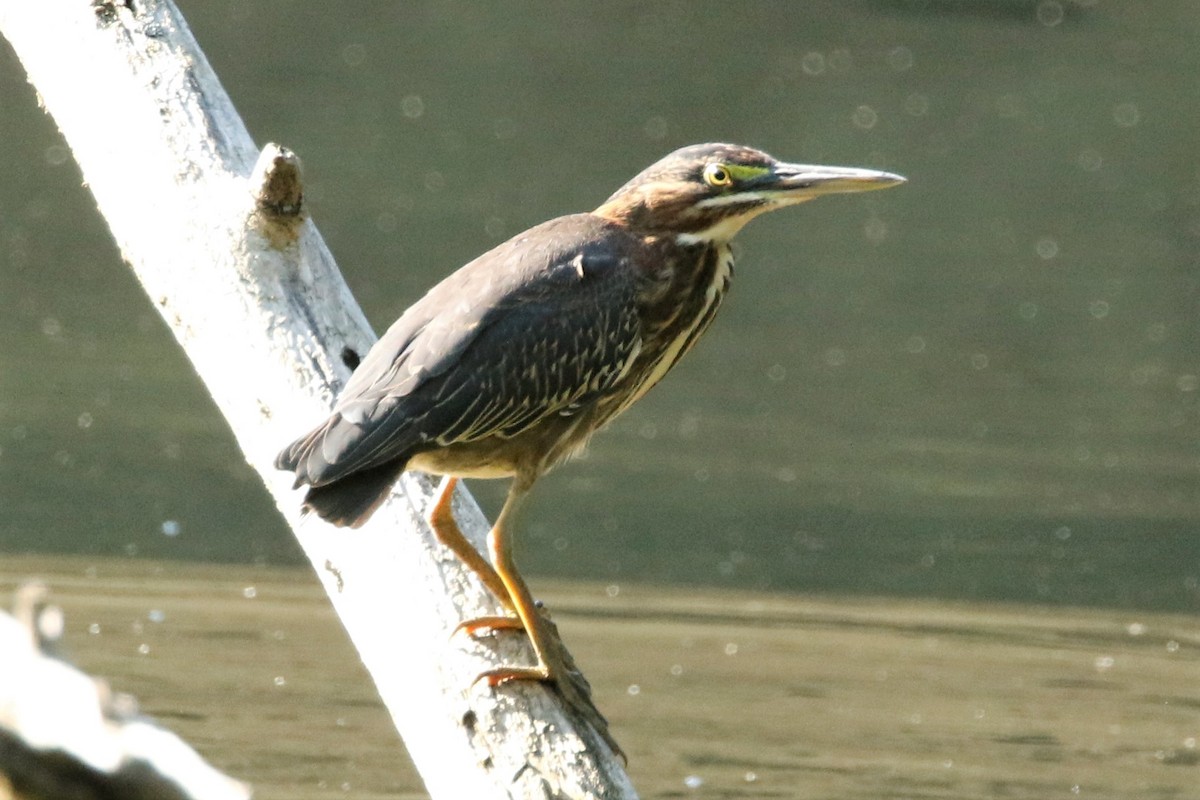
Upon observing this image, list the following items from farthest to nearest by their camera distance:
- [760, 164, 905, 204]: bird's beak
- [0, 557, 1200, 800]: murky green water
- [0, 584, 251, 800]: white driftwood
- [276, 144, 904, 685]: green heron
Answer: [0, 557, 1200, 800]: murky green water → [760, 164, 905, 204]: bird's beak → [276, 144, 904, 685]: green heron → [0, 584, 251, 800]: white driftwood

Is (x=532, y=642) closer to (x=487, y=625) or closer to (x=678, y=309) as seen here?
(x=487, y=625)

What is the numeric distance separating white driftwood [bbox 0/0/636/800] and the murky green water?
6.72 feet

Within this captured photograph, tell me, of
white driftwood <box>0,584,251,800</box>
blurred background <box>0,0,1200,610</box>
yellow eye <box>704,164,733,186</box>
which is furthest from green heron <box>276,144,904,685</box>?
blurred background <box>0,0,1200,610</box>

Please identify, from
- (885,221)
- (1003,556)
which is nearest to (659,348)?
(1003,556)

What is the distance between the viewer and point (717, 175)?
12.6 feet

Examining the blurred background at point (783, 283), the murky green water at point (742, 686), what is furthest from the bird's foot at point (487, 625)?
the blurred background at point (783, 283)

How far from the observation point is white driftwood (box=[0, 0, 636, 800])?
320 centimetres

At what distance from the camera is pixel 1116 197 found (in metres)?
13.6

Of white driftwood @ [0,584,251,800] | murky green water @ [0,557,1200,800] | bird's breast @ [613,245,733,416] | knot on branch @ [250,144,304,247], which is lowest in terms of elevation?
murky green water @ [0,557,1200,800]

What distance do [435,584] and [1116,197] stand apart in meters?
10.9

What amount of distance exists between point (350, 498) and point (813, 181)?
1088 mm

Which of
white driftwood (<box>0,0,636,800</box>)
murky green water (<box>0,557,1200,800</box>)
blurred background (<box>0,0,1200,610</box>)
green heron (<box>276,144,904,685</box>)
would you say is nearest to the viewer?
white driftwood (<box>0,0,636,800</box>)

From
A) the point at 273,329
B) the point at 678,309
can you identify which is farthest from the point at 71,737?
the point at 678,309

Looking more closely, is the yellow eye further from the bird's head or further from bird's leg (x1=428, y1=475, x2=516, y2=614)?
bird's leg (x1=428, y1=475, x2=516, y2=614)
